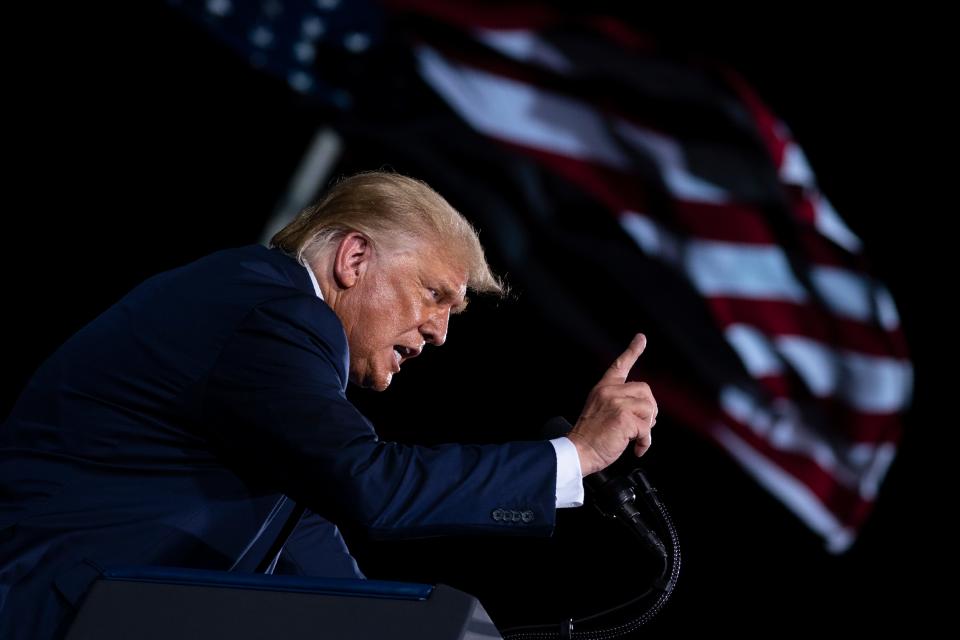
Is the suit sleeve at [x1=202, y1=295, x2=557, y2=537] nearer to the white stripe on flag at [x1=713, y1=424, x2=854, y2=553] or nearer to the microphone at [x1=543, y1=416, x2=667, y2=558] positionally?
the microphone at [x1=543, y1=416, x2=667, y2=558]

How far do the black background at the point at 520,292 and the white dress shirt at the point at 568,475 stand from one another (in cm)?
231

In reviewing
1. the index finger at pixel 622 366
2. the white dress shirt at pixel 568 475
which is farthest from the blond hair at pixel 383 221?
the white dress shirt at pixel 568 475

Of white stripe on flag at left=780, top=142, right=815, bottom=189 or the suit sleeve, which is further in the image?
white stripe on flag at left=780, top=142, right=815, bottom=189

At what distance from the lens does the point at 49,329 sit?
3674 millimetres

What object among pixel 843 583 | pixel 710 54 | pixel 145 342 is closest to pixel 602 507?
pixel 145 342

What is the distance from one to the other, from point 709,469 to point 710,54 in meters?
1.65

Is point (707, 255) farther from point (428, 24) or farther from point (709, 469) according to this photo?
point (428, 24)

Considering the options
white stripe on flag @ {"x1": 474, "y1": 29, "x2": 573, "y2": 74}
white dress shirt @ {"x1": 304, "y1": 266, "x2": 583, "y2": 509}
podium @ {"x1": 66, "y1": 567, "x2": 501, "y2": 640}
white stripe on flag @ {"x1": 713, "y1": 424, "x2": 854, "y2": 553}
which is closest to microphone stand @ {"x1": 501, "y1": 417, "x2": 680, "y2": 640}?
white dress shirt @ {"x1": 304, "y1": 266, "x2": 583, "y2": 509}

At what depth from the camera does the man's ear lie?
1821 millimetres

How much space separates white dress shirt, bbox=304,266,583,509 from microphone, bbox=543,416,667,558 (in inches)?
3.9

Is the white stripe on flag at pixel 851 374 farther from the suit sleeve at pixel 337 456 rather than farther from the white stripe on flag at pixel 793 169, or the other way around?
the suit sleeve at pixel 337 456

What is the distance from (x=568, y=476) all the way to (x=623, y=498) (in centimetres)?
13

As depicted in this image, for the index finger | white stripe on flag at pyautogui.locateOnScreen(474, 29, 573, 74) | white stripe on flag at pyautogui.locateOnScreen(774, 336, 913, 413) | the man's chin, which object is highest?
the index finger

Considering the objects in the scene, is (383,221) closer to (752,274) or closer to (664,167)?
(664,167)
